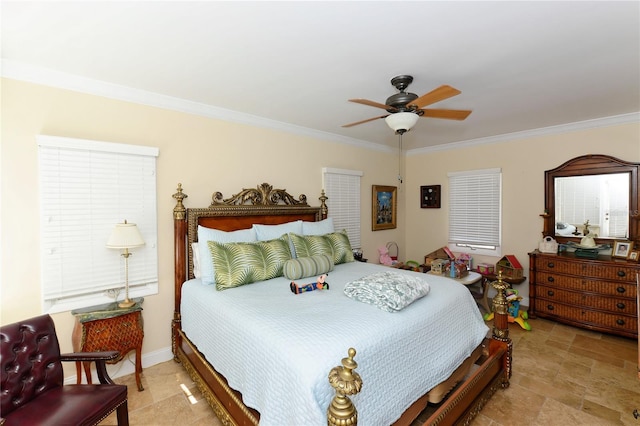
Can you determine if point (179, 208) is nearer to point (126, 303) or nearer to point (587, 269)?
point (126, 303)

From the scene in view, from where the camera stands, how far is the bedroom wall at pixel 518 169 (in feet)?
11.9

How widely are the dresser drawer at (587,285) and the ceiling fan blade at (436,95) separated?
3.08 metres

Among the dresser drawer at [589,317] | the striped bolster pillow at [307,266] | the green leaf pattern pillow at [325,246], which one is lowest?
the dresser drawer at [589,317]

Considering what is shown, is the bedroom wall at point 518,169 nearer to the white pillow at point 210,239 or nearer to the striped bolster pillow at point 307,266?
the striped bolster pillow at point 307,266

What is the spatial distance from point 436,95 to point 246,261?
2001mm

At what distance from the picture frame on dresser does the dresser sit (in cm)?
9

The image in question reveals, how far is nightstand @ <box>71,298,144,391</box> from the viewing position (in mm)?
2205

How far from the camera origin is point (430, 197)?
5.25 m

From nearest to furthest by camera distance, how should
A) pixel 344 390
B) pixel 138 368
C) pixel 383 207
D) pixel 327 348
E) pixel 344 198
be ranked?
1. pixel 344 390
2. pixel 327 348
3. pixel 138 368
4. pixel 344 198
5. pixel 383 207

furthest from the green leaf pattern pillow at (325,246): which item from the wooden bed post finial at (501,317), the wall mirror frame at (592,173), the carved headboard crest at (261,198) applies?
the wall mirror frame at (592,173)

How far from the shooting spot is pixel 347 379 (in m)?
1.13

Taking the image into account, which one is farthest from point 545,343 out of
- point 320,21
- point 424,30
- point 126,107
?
point 126,107

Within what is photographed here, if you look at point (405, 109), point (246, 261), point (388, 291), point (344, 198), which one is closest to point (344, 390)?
point (388, 291)

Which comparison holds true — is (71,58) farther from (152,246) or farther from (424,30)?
(424,30)
